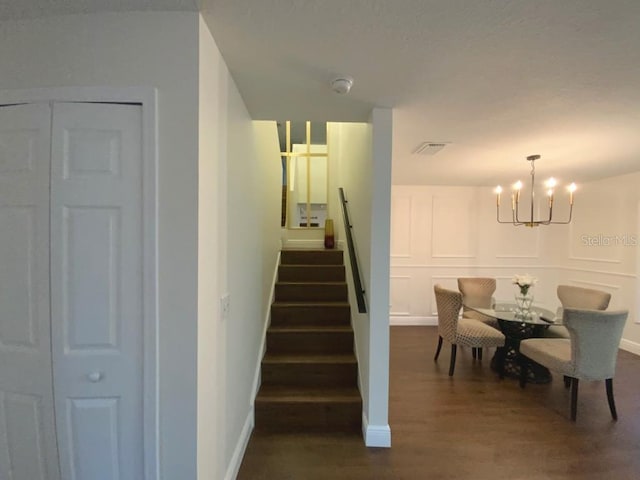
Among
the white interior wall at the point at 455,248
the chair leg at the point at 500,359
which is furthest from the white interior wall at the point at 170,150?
the white interior wall at the point at 455,248

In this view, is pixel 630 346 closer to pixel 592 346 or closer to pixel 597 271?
pixel 597 271

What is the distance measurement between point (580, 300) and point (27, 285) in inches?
191

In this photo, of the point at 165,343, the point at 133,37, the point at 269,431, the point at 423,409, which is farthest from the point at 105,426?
the point at 423,409

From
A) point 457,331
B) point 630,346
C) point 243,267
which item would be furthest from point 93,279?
point 630,346

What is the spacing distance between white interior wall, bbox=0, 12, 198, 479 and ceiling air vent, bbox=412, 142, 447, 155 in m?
2.22

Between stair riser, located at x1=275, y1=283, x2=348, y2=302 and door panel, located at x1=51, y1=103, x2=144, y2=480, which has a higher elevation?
door panel, located at x1=51, y1=103, x2=144, y2=480

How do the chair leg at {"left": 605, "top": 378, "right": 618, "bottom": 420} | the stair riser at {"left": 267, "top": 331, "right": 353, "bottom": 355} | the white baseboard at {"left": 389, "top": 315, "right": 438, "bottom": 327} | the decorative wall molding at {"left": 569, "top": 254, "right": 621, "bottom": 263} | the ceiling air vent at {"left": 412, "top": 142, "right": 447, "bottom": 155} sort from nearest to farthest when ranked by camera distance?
the chair leg at {"left": 605, "top": 378, "right": 618, "bottom": 420}, the stair riser at {"left": 267, "top": 331, "right": 353, "bottom": 355}, the ceiling air vent at {"left": 412, "top": 142, "right": 447, "bottom": 155}, the decorative wall molding at {"left": 569, "top": 254, "right": 621, "bottom": 263}, the white baseboard at {"left": 389, "top": 315, "right": 438, "bottom": 327}

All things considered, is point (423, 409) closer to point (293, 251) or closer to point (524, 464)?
point (524, 464)

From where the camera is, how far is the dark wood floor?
73.9 inches

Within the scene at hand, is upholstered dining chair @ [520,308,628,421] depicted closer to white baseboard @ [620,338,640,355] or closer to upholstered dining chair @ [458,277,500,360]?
upholstered dining chair @ [458,277,500,360]

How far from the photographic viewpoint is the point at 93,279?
1.19 metres

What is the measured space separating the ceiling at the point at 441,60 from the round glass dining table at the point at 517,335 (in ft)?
5.83

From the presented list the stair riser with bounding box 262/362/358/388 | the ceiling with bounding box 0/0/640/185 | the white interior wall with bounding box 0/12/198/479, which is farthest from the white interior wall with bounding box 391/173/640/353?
the white interior wall with bounding box 0/12/198/479

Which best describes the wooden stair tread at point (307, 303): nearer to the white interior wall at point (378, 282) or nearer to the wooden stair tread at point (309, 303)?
the wooden stair tread at point (309, 303)
